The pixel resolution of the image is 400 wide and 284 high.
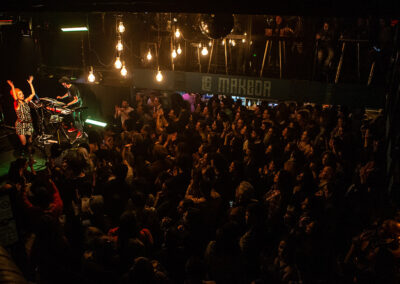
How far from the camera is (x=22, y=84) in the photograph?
11.0 meters

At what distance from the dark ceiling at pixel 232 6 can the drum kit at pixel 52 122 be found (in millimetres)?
8313

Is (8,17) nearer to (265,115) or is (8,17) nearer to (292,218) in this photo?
(265,115)

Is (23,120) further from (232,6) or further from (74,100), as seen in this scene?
(232,6)

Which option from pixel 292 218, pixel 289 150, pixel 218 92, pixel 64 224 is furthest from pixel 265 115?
pixel 64 224

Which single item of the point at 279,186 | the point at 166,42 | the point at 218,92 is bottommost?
the point at 279,186

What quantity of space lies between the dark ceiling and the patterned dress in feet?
26.8

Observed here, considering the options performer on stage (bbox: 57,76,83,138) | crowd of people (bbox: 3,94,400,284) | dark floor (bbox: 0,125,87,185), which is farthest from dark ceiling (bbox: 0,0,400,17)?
performer on stage (bbox: 57,76,83,138)

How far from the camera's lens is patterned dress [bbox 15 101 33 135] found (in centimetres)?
896

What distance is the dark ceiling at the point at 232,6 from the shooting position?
1.17m

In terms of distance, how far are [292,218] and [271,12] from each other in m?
3.07

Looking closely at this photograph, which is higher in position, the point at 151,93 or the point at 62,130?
the point at 151,93

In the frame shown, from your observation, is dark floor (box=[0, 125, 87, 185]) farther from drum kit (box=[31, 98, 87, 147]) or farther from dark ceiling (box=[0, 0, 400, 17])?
dark ceiling (box=[0, 0, 400, 17])

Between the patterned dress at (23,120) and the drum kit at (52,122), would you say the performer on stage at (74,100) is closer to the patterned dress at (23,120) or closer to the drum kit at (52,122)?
the drum kit at (52,122)

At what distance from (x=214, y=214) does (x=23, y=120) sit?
736cm
